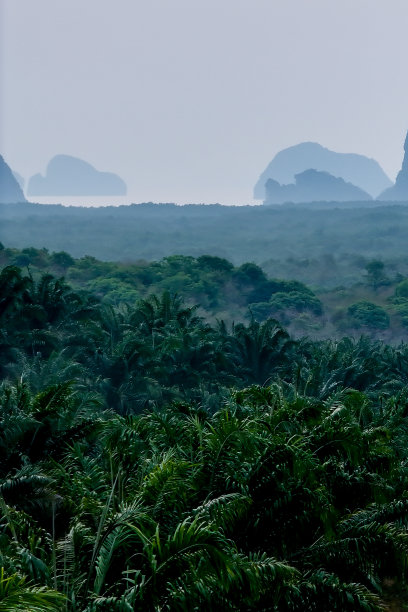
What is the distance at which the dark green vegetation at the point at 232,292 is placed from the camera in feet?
247

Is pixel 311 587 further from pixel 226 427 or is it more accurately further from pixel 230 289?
pixel 230 289

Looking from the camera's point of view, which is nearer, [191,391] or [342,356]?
[191,391]

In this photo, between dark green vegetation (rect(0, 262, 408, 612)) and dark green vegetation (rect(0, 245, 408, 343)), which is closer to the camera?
dark green vegetation (rect(0, 262, 408, 612))

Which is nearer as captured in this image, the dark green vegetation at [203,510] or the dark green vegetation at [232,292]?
the dark green vegetation at [203,510]

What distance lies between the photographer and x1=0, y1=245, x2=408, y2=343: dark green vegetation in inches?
2968

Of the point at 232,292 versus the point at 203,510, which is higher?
the point at 203,510

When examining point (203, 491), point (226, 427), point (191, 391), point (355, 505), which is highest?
point (226, 427)

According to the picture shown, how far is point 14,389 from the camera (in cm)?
1457

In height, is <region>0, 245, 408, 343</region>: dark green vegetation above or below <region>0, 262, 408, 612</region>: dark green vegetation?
below

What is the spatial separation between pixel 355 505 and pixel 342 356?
20280 millimetres

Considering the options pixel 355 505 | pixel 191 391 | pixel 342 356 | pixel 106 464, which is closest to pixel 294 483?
pixel 355 505

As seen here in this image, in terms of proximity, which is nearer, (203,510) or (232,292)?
(203,510)

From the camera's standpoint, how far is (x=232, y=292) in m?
81.7

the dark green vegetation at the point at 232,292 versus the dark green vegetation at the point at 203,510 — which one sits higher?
the dark green vegetation at the point at 203,510
